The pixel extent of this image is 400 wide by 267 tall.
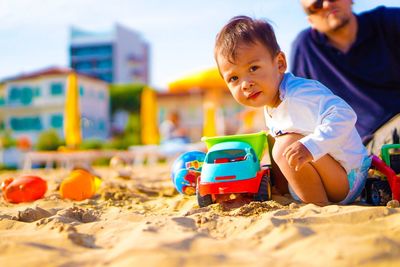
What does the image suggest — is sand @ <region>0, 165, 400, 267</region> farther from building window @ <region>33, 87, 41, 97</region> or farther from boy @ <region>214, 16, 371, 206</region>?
building window @ <region>33, 87, 41, 97</region>

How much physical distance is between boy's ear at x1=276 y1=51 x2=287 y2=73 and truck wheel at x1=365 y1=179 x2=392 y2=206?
2.38 ft

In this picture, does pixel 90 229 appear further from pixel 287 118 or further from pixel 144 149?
pixel 144 149

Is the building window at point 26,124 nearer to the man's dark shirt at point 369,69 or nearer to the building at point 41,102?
the building at point 41,102

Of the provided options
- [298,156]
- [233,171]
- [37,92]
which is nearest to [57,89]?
[37,92]

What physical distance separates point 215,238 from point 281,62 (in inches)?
43.8

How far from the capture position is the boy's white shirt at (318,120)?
2102 mm

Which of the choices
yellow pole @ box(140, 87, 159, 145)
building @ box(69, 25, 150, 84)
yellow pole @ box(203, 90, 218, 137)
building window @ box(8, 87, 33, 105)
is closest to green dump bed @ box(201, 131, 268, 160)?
yellow pole @ box(203, 90, 218, 137)

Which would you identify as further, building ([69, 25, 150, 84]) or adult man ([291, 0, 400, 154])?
building ([69, 25, 150, 84])

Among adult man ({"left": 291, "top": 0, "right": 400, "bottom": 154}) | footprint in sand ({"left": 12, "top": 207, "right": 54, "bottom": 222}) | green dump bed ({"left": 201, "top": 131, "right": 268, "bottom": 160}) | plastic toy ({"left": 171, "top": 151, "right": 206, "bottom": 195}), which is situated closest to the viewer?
footprint in sand ({"left": 12, "top": 207, "right": 54, "bottom": 222})

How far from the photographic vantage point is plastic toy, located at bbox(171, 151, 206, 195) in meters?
2.70

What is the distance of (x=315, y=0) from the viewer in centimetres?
331

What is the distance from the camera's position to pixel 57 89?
26.9 meters

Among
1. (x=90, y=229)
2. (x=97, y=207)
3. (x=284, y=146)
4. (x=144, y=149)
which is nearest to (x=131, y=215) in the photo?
(x=90, y=229)

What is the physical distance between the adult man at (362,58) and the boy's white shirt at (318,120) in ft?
3.30
